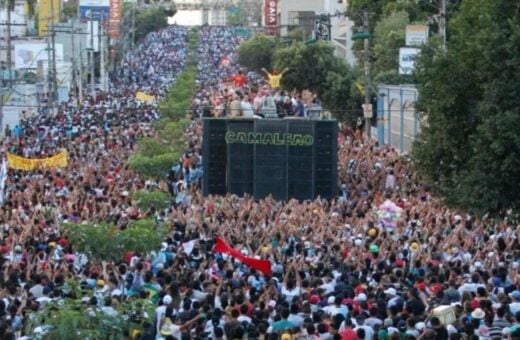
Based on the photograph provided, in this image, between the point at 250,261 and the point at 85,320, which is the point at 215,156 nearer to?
the point at 250,261

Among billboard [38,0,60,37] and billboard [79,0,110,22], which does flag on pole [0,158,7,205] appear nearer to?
billboard [38,0,60,37]

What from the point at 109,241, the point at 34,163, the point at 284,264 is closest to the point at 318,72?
the point at 34,163

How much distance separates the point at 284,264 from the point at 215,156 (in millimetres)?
12848

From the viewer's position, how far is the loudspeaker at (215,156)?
30.9 meters

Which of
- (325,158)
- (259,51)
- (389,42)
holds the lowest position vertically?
(259,51)

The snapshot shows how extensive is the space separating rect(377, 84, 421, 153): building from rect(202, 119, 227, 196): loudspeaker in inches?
375

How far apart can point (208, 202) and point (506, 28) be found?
289 inches

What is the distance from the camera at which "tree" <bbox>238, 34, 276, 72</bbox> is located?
95875 millimetres

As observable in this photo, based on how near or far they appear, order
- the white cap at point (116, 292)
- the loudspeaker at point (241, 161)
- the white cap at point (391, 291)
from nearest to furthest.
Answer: the white cap at point (116, 292)
the white cap at point (391, 291)
the loudspeaker at point (241, 161)

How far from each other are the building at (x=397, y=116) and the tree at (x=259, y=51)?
4792 centimetres

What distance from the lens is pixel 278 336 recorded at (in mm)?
13500

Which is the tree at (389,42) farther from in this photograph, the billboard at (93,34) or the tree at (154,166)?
the tree at (154,166)

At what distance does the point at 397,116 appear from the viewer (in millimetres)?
44094

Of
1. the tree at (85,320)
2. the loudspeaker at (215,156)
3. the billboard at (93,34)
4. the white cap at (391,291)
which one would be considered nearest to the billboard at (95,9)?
the billboard at (93,34)
